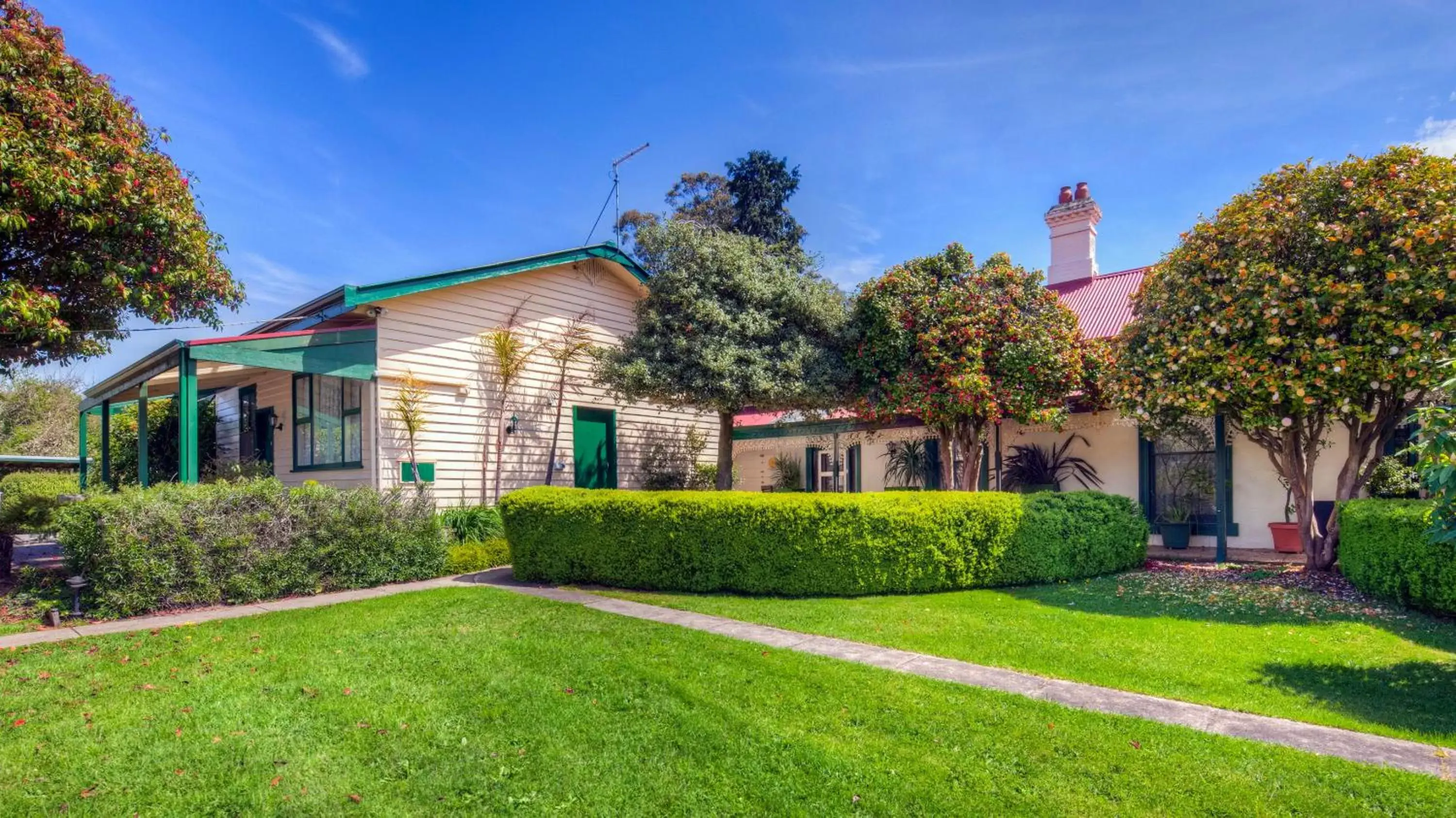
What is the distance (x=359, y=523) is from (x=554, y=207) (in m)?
11.9

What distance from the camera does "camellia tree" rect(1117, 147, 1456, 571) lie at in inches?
308

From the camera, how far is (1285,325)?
8.48 metres

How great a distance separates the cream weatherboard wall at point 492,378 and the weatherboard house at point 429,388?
0.07 feet

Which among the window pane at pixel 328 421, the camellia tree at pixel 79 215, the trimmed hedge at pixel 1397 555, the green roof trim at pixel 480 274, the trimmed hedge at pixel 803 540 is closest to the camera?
the camellia tree at pixel 79 215

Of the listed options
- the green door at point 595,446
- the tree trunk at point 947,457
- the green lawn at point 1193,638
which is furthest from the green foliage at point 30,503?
the tree trunk at point 947,457

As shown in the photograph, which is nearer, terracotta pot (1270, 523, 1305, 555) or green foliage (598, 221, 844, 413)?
terracotta pot (1270, 523, 1305, 555)

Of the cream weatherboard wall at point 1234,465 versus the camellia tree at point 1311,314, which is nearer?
the camellia tree at point 1311,314

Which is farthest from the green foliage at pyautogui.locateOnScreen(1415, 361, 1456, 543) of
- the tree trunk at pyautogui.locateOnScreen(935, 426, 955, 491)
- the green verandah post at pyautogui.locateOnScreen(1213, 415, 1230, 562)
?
the tree trunk at pyautogui.locateOnScreen(935, 426, 955, 491)

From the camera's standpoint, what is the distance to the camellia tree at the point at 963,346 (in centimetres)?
1097

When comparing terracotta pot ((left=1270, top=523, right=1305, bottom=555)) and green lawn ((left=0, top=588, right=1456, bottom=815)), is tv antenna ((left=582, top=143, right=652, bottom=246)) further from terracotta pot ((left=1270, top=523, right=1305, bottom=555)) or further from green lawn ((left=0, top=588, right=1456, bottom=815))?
terracotta pot ((left=1270, top=523, right=1305, bottom=555))

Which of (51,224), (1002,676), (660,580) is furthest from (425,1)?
(1002,676)

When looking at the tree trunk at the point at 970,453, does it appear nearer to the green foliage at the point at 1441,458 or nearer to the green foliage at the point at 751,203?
the green foliage at the point at 1441,458

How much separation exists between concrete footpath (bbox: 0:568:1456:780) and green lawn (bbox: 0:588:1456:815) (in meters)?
0.22

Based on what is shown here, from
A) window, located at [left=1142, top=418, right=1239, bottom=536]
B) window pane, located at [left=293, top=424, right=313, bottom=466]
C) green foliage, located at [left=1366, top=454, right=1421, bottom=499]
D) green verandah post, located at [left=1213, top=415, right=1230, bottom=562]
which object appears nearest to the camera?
green foliage, located at [left=1366, top=454, right=1421, bottom=499]
